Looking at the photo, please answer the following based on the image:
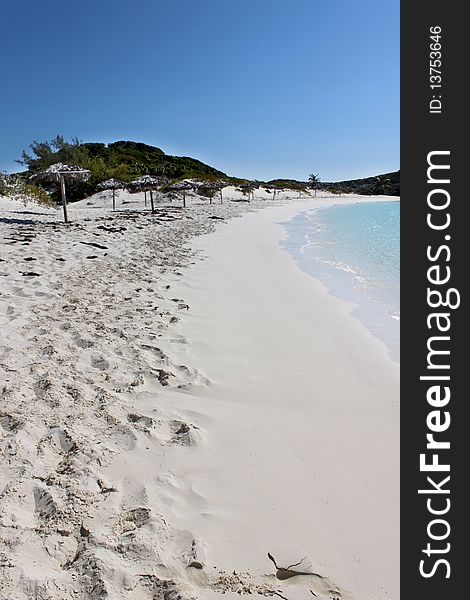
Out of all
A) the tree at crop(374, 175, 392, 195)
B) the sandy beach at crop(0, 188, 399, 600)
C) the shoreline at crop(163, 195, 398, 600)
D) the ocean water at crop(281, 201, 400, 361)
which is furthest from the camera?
the tree at crop(374, 175, 392, 195)

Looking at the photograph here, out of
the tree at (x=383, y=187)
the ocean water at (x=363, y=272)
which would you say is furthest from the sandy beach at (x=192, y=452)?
the tree at (x=383, y=187)

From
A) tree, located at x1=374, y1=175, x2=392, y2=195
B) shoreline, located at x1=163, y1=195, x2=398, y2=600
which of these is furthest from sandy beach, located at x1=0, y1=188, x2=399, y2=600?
tree, located at x1=374, y1=175, x2=392, y2=195

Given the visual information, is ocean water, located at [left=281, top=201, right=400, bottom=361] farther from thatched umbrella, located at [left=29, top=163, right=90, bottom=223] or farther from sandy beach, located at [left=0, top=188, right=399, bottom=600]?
thatched umbrella, located at [left=29, top=163, right=90, bottom=223]

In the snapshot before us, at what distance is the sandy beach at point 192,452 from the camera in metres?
1.64

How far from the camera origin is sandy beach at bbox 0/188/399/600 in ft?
5.37

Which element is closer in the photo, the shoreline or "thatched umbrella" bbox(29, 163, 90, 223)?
the shoreline

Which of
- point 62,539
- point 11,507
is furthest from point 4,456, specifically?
point 62,539

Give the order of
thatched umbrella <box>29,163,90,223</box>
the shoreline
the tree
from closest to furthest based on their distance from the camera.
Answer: the shoreline, thatched umbrella <box>29,163,90,223</box>, the tree

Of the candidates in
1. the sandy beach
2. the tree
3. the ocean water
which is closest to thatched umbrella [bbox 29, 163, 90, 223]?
the ocean water

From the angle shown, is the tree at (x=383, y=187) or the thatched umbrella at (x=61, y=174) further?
the tree at (x=383, y=187)

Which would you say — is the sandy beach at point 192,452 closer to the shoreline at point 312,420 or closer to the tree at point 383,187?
the shoreline at point 312,420

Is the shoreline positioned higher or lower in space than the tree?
lower

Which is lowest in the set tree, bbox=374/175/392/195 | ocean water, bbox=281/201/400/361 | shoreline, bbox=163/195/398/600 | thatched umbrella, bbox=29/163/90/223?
shoreline, bbox=163/195/398/600

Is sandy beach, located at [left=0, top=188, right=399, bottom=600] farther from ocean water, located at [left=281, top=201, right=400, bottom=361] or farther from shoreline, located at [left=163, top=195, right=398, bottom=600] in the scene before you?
ocean water, located at [left=281, top=201, right=400, bottom=361]
